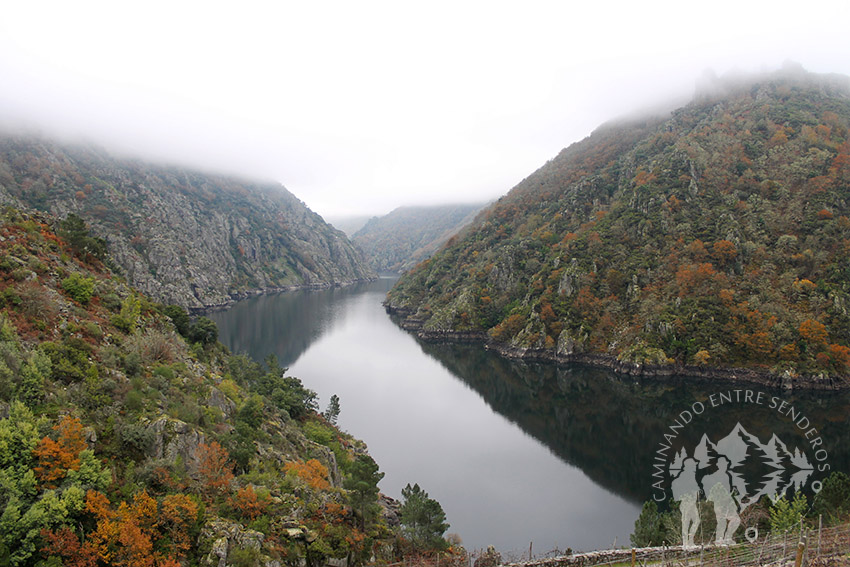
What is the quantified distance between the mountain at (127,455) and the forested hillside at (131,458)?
6 centimetres

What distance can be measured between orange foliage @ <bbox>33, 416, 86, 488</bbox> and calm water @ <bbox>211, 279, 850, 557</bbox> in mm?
26646

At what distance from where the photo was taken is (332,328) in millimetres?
122500

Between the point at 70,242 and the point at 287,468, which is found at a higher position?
the point at 70,242

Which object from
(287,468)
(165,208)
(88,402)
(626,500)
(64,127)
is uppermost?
(64,127)

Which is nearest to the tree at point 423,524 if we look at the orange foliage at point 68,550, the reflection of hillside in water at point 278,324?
the orange foliage at point 68,550

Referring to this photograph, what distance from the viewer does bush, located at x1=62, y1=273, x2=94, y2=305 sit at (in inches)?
1119

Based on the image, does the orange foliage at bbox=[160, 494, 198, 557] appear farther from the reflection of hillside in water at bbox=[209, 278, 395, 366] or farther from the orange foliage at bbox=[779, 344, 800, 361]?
the orange foliage at bbox=[779, 344, 800, 361]

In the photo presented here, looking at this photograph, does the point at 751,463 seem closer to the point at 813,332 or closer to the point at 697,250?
the point at 813,332

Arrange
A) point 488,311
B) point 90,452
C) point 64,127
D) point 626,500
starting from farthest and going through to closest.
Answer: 1. point 64,127
2. point 488,311
3. point 626,500
4. point 90,452

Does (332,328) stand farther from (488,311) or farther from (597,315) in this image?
(597,315)

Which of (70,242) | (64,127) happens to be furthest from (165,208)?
(70,242)

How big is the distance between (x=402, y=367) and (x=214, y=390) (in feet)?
190

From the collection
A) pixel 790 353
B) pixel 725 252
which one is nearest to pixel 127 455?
pixel 790 353

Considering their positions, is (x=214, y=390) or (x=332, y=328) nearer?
(x=214, y=390)
